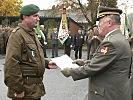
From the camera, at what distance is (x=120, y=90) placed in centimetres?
369

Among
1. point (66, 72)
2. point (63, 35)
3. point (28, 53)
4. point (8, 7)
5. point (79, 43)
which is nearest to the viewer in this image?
point (66, 72)

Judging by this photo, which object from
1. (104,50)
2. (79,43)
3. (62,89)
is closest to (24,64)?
(104,50)

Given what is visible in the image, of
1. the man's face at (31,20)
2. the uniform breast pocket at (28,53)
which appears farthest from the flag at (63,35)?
the uniform breast pocket at (28,53)

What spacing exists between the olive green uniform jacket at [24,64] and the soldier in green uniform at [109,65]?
62cm

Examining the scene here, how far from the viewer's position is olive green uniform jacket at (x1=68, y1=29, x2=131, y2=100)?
3561 mm

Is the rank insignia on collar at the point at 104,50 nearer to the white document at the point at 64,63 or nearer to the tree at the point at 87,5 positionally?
the white document at the point at 64,63

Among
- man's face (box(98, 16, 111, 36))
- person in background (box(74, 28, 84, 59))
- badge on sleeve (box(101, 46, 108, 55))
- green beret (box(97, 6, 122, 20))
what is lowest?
person in background (box(74, 28, 84, 59))

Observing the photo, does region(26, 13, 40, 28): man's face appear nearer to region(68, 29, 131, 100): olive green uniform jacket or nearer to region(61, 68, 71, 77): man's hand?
region(61, 68, 71, 77): man's hand

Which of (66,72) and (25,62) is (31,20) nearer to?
(25,62)

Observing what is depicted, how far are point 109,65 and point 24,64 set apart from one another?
1.18 meters

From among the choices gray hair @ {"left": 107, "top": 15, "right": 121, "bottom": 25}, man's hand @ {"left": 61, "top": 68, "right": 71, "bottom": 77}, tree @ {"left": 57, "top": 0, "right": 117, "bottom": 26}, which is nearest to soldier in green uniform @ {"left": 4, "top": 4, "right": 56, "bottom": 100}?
man's hand @ {"left": 61, "top": 68, "right": 71, "bottom": 77}

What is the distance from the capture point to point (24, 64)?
4.17m

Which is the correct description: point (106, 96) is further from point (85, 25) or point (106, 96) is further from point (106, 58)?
point (85, 25)

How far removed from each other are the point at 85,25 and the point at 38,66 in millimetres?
42614
